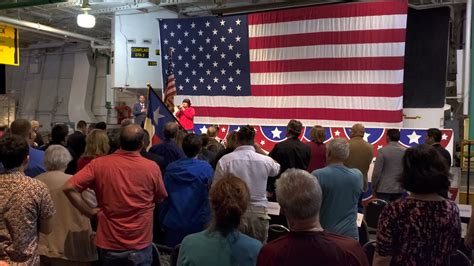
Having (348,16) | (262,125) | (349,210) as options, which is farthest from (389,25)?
(349,210)

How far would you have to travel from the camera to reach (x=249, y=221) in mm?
1981

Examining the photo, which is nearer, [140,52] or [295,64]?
[295,64]

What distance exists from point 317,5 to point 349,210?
748 cm

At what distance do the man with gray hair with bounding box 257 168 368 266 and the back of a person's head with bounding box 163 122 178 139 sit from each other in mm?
2770

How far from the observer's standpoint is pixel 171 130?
442cm

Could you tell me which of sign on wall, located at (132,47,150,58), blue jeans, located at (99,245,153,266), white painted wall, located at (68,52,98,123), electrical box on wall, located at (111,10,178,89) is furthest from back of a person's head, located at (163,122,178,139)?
white painted wall, located at (68,52,98,123)

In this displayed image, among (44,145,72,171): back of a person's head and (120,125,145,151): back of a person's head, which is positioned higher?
(120,125,145,151): back of a person's head

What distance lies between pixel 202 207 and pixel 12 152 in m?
1.49

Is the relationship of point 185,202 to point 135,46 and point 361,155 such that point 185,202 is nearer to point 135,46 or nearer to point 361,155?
point 361,155

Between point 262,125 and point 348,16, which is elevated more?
point 348,16

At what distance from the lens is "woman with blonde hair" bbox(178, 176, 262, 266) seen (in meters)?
1.82

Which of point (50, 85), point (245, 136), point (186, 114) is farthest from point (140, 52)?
point (245, 136)

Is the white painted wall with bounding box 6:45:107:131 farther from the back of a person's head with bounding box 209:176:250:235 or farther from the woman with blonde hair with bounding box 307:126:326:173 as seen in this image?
the back of a person's head with bounding box 209:176:250:235

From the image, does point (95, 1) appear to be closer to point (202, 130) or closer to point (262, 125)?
point (202, 130)
